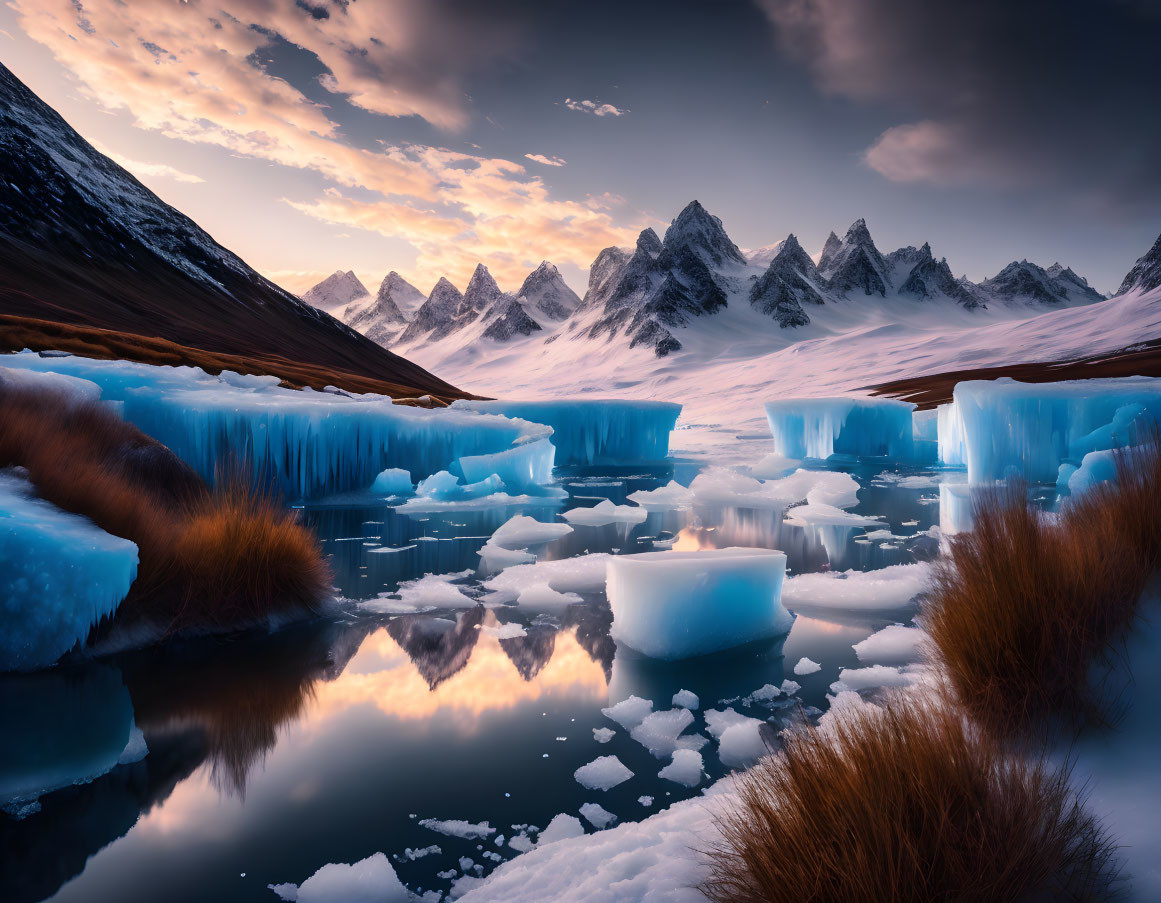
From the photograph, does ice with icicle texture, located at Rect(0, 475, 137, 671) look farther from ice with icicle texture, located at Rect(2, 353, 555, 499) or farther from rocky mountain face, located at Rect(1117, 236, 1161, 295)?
rocky mountain face, located at Rect(1117, 236, 1161, 295)

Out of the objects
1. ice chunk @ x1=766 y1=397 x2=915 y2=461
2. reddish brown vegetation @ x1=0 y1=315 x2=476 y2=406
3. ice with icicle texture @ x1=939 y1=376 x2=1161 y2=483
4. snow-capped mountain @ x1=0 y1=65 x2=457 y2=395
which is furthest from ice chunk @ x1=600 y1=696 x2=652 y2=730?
snow-capped mountain @ x1=0 y1=65 x2=457 y2=395

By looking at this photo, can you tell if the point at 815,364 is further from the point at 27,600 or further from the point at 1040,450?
the point at 27,600

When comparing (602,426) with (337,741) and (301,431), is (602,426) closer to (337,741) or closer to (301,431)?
(301,431)

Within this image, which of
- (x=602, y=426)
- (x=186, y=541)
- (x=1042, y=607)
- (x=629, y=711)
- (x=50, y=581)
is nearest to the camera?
(x=1042, y=607)

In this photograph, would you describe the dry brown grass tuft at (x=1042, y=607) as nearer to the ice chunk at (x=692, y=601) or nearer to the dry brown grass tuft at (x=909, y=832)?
the dry brown grass tuft at (x=909, y=832)

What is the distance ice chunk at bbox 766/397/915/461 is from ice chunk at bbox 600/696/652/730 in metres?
21.6

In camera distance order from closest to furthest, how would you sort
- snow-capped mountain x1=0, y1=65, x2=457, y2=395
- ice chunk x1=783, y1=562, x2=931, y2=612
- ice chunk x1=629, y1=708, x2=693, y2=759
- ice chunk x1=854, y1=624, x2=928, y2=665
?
ice chunk x1=629, y1=708, x2=693, y2=759 < ice chunk x1=854, y1=624, x2=928, y2=665 < ice chunk x1=783, y1=562, x2=931, y2=612 < snow-capped mountain x1=0, y1=65, x2=457, y2=395

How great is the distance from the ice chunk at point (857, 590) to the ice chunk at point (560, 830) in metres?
3.96

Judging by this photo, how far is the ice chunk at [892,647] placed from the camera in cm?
499

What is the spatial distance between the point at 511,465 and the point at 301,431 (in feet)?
14.7

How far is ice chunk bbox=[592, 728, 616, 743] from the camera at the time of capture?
392cm

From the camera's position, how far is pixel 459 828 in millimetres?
3064

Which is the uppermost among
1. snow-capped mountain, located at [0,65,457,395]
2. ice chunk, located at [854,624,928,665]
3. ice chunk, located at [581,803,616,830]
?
snow-capped mountain, located at [0,65,457,395]

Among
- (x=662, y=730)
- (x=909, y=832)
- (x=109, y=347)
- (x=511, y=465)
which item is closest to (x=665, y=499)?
(x=511, y=465)
